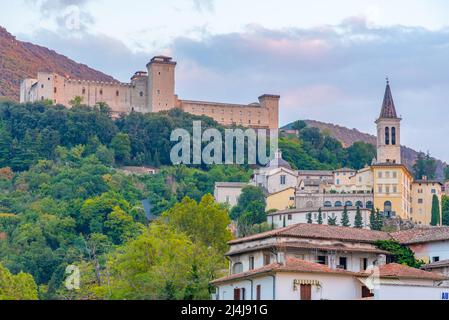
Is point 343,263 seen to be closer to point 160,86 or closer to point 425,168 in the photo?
point 425,168

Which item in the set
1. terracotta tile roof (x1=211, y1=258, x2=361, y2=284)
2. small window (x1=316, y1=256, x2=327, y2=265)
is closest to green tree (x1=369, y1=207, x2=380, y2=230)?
small window (x1=316, y1=256, x2=327, y2=265)

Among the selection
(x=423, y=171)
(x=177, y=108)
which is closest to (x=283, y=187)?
(x=423, y=171)

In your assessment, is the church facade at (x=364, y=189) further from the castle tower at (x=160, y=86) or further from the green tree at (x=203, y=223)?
the castle tower at (x=160, y=86)

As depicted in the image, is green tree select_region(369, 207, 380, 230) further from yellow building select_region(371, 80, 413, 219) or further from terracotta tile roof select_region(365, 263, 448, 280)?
terracotta tile roof select_region(365, 263, 448, 280)

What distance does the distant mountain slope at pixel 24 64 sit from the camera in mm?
174750

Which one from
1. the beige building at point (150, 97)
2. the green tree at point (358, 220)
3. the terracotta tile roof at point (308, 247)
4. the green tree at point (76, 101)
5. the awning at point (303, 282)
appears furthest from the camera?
the beige building at point (150, 97)

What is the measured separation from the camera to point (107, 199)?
9338cm

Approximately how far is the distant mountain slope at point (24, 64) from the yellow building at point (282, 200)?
82429mm

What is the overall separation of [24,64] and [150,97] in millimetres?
52559

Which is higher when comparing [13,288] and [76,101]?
[76,101]

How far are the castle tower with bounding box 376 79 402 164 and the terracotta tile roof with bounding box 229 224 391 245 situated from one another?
59.0 metres

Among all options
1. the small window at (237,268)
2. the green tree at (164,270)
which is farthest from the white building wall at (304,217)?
the small window at (237,268)

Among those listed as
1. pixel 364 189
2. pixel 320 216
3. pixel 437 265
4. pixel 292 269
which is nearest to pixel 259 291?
pixel 292 269

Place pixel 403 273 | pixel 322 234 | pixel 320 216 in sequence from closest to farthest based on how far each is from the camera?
pixel 403 273
pixel 322 234
pixel 320 216
